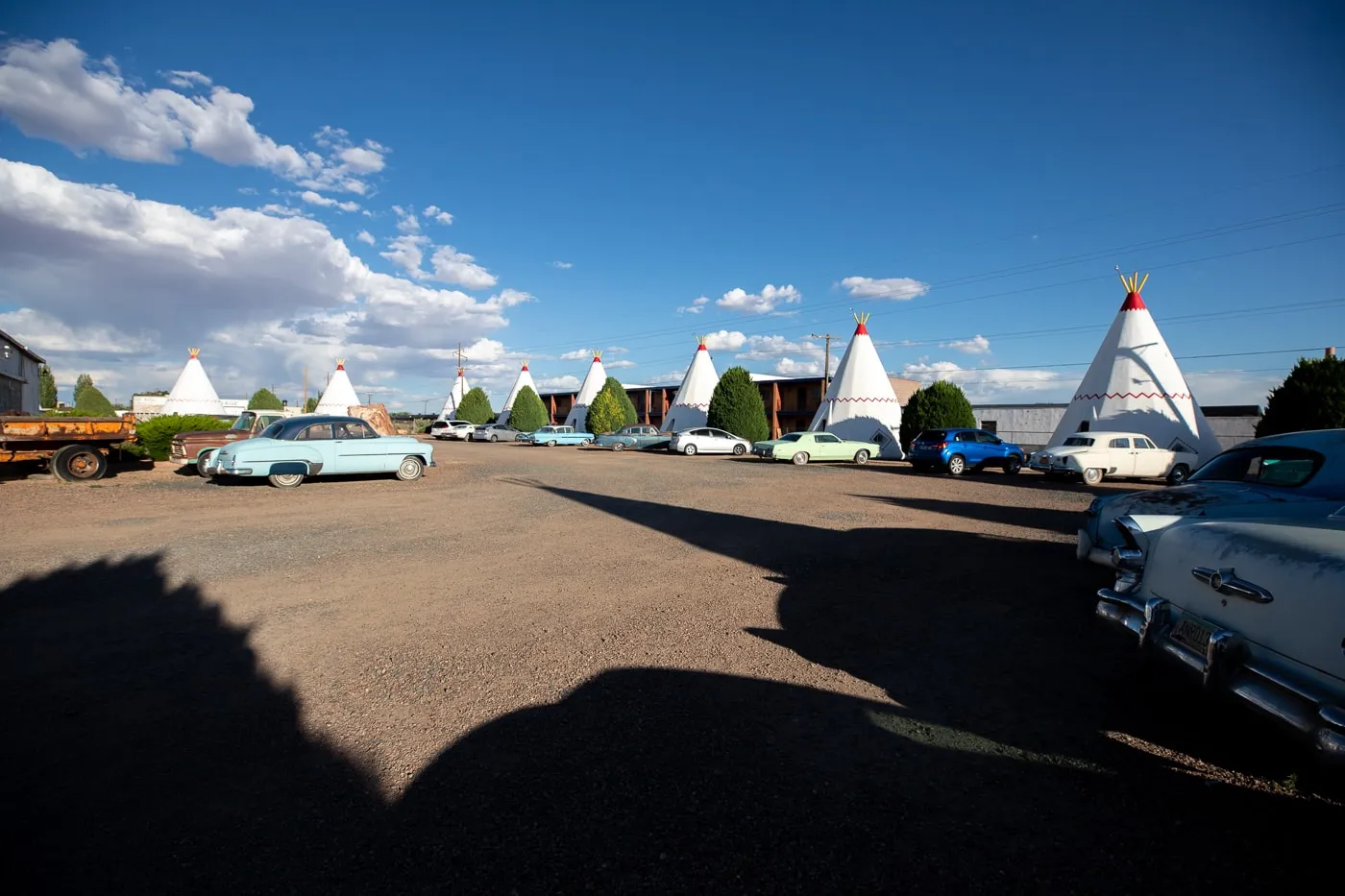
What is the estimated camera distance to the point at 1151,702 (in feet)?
12.8

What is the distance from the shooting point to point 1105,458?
60.6 ft

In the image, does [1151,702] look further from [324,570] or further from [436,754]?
[324,570]

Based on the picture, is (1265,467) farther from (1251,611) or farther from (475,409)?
(475,409)

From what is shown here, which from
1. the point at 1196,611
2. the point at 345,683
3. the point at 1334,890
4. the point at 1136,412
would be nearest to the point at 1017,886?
the point at 1334,890

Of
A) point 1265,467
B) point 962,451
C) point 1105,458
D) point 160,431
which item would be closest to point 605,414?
point 160,431

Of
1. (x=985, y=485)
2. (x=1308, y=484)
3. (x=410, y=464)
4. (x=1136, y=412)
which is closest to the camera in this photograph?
(x=1308, y=484)

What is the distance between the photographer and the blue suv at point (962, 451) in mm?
21609

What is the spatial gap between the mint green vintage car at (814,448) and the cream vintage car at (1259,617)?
73.4ft

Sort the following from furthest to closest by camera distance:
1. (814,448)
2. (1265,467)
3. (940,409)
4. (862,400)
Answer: (862,400) → (940,409) → (814,448) → (1265,467)

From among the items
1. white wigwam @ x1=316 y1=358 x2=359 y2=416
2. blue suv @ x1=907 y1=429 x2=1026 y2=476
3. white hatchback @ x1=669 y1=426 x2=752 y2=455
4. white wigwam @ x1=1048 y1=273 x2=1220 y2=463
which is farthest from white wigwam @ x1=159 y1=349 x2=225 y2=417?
white wigwam @ x1=1048 y1=273 x2=1220 y2=463

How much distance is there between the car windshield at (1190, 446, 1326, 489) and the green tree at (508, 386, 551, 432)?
51.2 m

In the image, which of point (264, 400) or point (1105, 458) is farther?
point (264, 400)

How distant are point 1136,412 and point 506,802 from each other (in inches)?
1124

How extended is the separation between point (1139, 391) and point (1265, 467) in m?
22.5
